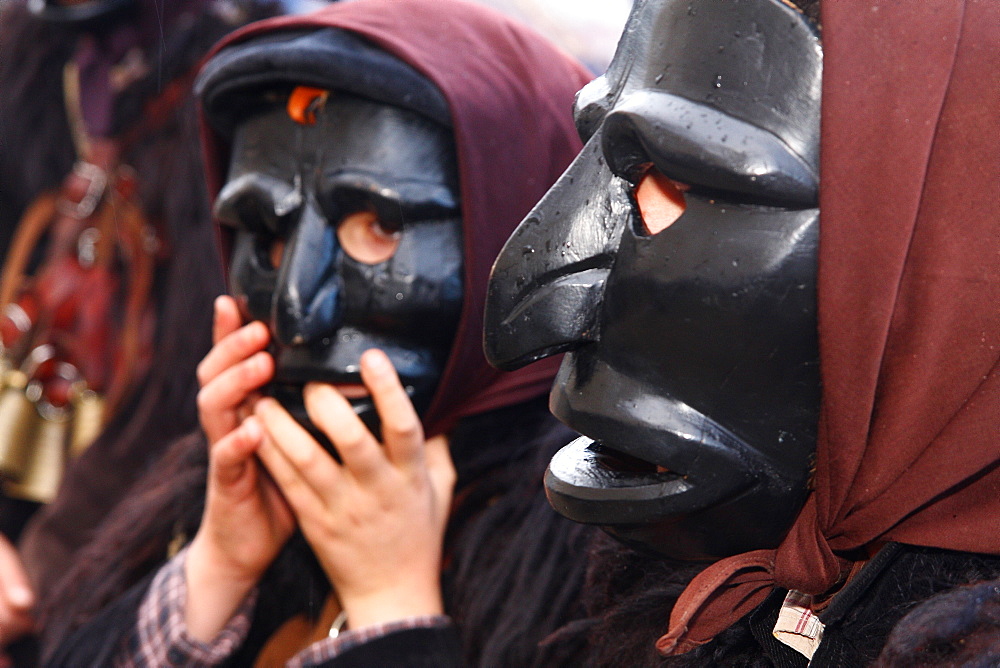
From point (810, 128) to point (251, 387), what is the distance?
72 centimetres

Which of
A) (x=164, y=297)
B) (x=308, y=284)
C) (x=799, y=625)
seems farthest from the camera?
(x=164, y=297)

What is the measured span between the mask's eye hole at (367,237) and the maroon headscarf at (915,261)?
536 millimetres

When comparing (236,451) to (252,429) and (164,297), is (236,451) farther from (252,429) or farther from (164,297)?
(164,297)

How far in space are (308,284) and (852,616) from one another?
Result: 0.60 m

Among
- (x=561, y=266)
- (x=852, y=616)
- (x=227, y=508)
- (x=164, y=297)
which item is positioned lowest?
(x=164, y=297)

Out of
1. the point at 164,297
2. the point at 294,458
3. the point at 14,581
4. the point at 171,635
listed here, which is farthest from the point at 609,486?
the point at 14,581

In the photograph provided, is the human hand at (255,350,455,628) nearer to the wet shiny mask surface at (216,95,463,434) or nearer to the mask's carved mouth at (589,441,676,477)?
the wet shiny mask surface at (216,95,463,434)

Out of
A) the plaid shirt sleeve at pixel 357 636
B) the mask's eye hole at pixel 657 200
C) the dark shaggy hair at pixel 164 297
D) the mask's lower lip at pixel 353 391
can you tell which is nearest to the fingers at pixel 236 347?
the mask's lower lip at pixel 353 391

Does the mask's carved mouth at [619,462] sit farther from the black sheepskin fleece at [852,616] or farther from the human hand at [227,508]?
the human hand at [227,508]

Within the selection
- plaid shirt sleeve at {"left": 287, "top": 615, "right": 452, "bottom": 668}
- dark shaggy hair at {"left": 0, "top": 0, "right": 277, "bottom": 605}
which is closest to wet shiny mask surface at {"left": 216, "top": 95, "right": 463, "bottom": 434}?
plaid shirt sleeve at {"left": 287, "top": 615, "right": 452, "bottom": 668}

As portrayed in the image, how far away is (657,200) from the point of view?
2.30 ft

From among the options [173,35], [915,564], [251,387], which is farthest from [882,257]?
[173,35]

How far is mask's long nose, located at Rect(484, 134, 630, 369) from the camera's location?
0.71 m

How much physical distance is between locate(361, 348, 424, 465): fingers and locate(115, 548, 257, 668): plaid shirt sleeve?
33cm
